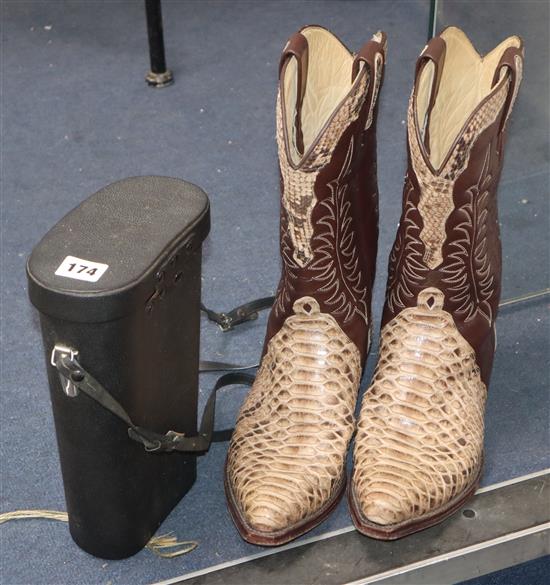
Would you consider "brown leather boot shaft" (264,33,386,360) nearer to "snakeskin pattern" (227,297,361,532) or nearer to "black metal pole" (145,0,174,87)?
"snakeskin pattern" (227,297,361,532)

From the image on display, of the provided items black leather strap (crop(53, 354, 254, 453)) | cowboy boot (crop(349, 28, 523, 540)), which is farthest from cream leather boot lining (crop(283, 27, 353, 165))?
black leather strap (crop(53, 354, 254, 453))

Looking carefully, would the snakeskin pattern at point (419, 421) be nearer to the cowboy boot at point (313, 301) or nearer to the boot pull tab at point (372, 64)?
the cowboy boot at point (313, 301)

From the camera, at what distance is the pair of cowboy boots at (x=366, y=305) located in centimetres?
91

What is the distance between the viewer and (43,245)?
0.84m

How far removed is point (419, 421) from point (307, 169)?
0.27 meters

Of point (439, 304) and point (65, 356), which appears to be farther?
point (439, 304)

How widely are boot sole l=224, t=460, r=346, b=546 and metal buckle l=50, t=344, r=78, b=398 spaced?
216mm

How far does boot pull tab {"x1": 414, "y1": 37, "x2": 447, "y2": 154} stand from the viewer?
922 mm

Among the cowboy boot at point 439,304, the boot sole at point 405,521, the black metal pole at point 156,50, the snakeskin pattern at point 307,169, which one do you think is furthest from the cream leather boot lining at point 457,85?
the black metal pole at point 156,50

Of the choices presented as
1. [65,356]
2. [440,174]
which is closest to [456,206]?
[440,174]

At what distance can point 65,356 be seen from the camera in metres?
0.81

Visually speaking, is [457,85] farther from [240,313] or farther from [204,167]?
[204,167]

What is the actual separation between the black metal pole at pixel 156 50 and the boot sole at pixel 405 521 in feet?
3.80

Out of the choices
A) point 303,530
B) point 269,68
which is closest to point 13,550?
point 303,530
